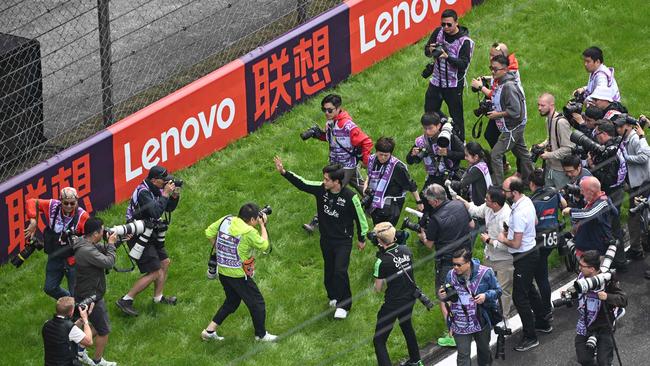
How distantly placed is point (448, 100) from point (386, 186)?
221 centimetres

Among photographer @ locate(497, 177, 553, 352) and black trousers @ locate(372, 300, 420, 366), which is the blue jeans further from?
photographer @ locate(497, 177, 553, 352)

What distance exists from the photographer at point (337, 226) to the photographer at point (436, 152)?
4.05ft

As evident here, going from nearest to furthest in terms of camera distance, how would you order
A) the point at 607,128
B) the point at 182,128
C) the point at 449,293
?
the point at 449,293
the point at 607,128
the point at 182,128

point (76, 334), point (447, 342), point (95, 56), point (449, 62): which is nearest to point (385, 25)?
point (449, 62)

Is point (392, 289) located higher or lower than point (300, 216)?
higher

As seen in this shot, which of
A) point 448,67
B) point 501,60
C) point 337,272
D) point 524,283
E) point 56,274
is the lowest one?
point 337,272

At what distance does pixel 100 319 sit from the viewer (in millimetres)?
13977

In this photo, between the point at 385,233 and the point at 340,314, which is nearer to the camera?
the point at 385,233

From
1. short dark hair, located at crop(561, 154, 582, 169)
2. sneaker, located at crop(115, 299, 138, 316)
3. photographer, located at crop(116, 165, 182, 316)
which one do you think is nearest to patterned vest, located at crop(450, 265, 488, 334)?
short dark hair, located at crop(561, 154, 582, 169)

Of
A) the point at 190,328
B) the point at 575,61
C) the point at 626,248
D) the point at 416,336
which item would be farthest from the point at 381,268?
the point at 575,61

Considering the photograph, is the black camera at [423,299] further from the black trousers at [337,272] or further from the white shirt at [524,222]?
the black trousers at [337,272]

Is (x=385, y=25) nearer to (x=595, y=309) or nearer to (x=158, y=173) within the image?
(x=158, y=173)

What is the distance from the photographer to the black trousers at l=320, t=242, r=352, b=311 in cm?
1470

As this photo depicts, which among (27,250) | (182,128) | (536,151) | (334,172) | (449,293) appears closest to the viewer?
(449,293)
